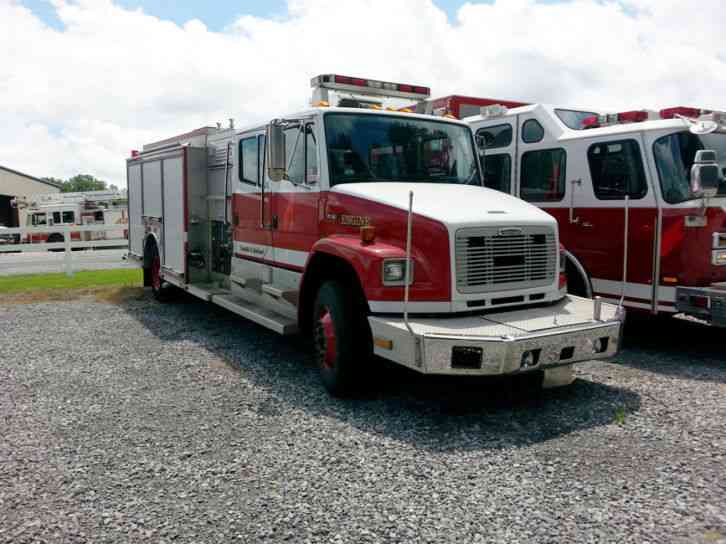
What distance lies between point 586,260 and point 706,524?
478cm

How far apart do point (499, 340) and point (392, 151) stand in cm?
243

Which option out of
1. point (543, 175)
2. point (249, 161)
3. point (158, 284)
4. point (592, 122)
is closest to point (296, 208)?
point (249, 161)

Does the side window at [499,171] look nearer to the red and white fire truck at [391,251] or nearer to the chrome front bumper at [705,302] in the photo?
the red and white fire truck at [391,251]

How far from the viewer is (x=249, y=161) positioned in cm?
780

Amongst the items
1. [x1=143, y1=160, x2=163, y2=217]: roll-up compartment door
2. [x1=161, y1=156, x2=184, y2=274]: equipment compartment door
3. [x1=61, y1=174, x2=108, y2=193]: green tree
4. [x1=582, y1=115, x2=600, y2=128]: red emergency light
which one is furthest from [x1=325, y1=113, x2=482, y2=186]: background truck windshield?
[x1=61, y1=174, x2=108, y2=193]: green tree

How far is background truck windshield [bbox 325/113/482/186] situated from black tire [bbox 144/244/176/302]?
5907 mm

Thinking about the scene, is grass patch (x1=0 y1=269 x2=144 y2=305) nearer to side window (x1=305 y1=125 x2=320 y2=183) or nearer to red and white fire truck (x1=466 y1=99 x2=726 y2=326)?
side window (x1=305 y1=125 x2=320 y2=183)

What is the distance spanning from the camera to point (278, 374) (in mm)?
6777

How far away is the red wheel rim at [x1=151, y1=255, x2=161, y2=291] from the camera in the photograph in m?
11.3

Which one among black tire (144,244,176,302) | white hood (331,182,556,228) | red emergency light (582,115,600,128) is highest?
red emergency light (582,115,600,128)

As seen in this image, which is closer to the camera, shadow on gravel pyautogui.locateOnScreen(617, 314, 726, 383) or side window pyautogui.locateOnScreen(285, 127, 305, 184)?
side window pyautogui.locateOnScreen(285, 127, 305, 184)

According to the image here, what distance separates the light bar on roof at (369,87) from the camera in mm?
7027

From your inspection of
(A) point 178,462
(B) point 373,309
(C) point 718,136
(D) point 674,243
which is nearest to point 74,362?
(A) point 178,462

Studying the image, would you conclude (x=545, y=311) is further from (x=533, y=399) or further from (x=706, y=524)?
(x=706, y=524)
